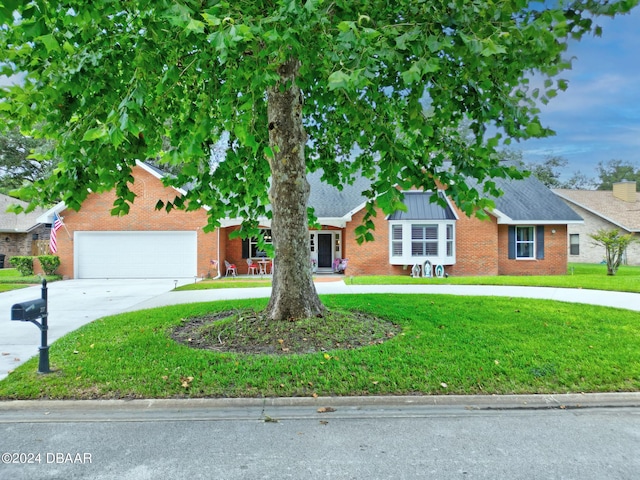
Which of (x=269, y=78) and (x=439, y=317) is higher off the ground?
(x=269, y=78)

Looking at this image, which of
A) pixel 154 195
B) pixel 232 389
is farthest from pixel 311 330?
pixel 154 195

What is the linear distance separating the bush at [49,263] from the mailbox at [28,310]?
14.1 m

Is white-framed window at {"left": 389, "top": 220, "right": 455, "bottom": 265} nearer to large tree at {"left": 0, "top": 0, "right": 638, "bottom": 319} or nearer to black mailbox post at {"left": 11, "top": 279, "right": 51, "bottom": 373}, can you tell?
large tree at {"left": 0, "top": 0, "right": 638, "bottom": 319}

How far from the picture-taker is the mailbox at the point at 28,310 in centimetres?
432

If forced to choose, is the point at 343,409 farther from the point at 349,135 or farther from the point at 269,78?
the point at 349,135

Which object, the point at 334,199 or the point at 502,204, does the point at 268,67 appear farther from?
the point at 502,204

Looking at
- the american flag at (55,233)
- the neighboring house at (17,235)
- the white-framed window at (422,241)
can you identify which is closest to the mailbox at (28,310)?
the white-framed window at (422,241)

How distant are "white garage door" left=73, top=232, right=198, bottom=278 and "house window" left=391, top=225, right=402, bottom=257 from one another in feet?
27.4

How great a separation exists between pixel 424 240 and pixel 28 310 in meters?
14.3

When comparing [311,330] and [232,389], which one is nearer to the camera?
[232,389]

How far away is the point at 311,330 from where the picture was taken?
596 cm

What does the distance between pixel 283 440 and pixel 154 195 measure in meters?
15.5

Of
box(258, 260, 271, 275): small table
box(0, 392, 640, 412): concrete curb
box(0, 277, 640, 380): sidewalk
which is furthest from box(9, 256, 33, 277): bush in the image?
box(0, 392, 640, 412): concrete curb

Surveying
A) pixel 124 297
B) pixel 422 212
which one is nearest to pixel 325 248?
pixel 422 212
